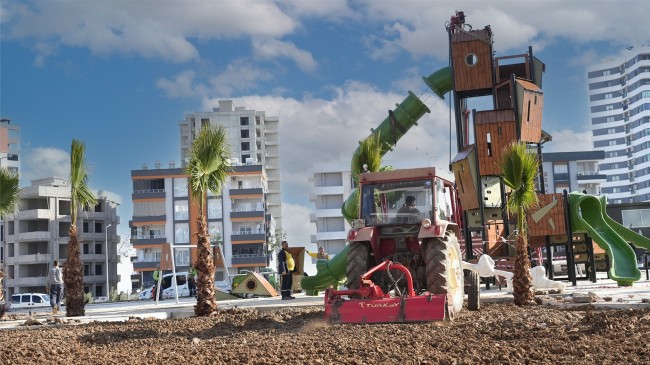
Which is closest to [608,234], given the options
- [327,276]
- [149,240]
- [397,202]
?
[327,276]

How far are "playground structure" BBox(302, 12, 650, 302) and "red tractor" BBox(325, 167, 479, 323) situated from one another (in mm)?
11322

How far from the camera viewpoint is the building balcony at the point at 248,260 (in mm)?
89062

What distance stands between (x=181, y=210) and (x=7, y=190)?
218 feet

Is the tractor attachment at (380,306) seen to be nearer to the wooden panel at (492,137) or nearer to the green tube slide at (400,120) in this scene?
the wooden panel at (492,137)

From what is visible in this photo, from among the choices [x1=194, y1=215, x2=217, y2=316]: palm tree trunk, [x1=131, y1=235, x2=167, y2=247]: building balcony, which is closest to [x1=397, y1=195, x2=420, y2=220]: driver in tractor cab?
[x1=194, y1=215, x2=217, y2=316]: palm tree trunk

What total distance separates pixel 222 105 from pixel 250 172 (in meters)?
32.4

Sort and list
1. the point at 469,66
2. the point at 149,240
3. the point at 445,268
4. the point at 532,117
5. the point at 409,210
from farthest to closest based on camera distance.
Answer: the point at 149,240 → the point at 469,66 → the point at 532,117 → the point at 409,210 → the point at 445,268

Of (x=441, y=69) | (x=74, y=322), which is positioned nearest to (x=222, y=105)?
(x=441, y=69)

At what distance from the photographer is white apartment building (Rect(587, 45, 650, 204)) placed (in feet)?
573

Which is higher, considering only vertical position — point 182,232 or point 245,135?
point 245,135

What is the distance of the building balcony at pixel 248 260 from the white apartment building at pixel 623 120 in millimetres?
102812

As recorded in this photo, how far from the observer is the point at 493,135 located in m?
28.2

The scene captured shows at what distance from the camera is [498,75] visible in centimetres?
2959

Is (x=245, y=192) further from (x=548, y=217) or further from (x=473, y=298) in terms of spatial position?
(x=473, y=298)
